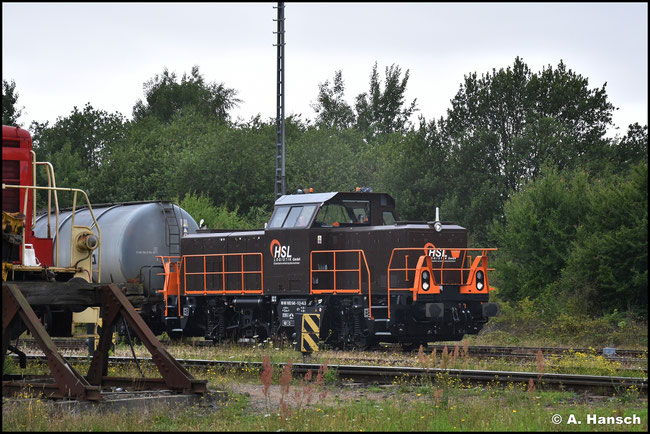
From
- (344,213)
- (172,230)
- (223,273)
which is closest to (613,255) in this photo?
(344,213)

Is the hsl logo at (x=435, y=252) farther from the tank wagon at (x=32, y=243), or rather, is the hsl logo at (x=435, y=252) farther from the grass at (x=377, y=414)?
the tank wagon at (x=32, y=243)

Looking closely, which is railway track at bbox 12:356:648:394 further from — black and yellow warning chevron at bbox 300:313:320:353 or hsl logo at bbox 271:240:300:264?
hsl logo at bbox 271:240:300:264

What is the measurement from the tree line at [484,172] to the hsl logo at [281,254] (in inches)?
335

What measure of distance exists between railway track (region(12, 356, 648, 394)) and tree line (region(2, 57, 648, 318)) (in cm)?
1069

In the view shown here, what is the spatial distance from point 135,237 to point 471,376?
11.7 metres

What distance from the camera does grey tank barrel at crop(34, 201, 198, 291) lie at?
73.3 ft

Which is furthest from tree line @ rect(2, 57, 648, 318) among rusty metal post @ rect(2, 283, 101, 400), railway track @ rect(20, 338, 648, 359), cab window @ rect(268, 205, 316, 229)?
rusty metal post @ rect(2, 283, 101, 400)

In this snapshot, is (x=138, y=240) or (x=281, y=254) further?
(x=138, y=240)

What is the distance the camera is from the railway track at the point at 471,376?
39.6 feet

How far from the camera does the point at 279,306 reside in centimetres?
1989

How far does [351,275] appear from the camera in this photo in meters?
18.9

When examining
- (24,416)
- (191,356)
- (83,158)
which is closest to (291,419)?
(24,416)

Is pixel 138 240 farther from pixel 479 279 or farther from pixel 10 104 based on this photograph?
pixel 10 104

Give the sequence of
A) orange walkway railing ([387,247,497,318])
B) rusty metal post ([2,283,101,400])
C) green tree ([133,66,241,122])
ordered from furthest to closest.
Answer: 1. green tree ([133,66,241,122])
2. orange walkway railing ([387,247,497,318])
3. rusty metal post ([2,283,101,400])
